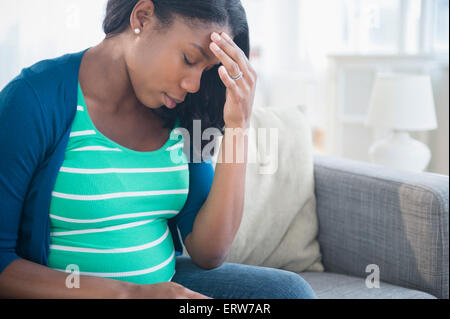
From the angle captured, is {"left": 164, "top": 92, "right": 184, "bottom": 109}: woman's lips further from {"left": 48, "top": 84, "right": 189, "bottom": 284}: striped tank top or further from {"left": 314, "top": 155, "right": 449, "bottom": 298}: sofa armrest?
{"left": 314, "top": 155, "right": 449, "bottom": 298}: sofa armrest

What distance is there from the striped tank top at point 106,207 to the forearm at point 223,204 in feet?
0.28

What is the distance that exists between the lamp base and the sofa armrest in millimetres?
752

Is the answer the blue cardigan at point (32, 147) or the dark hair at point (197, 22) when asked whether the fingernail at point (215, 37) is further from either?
the blue cardigan at point (32, 147)

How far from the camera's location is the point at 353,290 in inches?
47.3

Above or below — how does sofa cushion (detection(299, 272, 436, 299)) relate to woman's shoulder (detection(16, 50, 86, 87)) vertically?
below

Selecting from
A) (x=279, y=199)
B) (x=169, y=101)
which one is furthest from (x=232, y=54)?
(x=279, y=199)

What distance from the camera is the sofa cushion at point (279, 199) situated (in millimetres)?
1311

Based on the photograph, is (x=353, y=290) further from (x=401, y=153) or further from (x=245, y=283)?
(x=401, y=153)

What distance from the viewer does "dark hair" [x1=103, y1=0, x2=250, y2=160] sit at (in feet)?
2.58

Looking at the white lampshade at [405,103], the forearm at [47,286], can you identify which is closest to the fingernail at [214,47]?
the forearm at [47,286]

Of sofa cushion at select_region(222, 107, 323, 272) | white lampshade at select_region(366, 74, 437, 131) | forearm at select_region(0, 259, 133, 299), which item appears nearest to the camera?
forearm at select_region(0, 259, 133, 299)

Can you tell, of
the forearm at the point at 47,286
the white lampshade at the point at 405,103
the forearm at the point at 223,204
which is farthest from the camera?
the white lampshade at the point at 405,103

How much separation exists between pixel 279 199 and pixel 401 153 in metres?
0.98

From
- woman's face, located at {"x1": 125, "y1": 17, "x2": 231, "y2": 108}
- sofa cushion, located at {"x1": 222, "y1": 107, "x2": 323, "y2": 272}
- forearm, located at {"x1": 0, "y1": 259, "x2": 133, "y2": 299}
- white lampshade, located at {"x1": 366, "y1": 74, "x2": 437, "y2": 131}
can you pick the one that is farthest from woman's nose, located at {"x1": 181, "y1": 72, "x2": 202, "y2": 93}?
white lampshade, located at {"x1": 366, "y1": 74, "x2": 437, "y2": 131}
